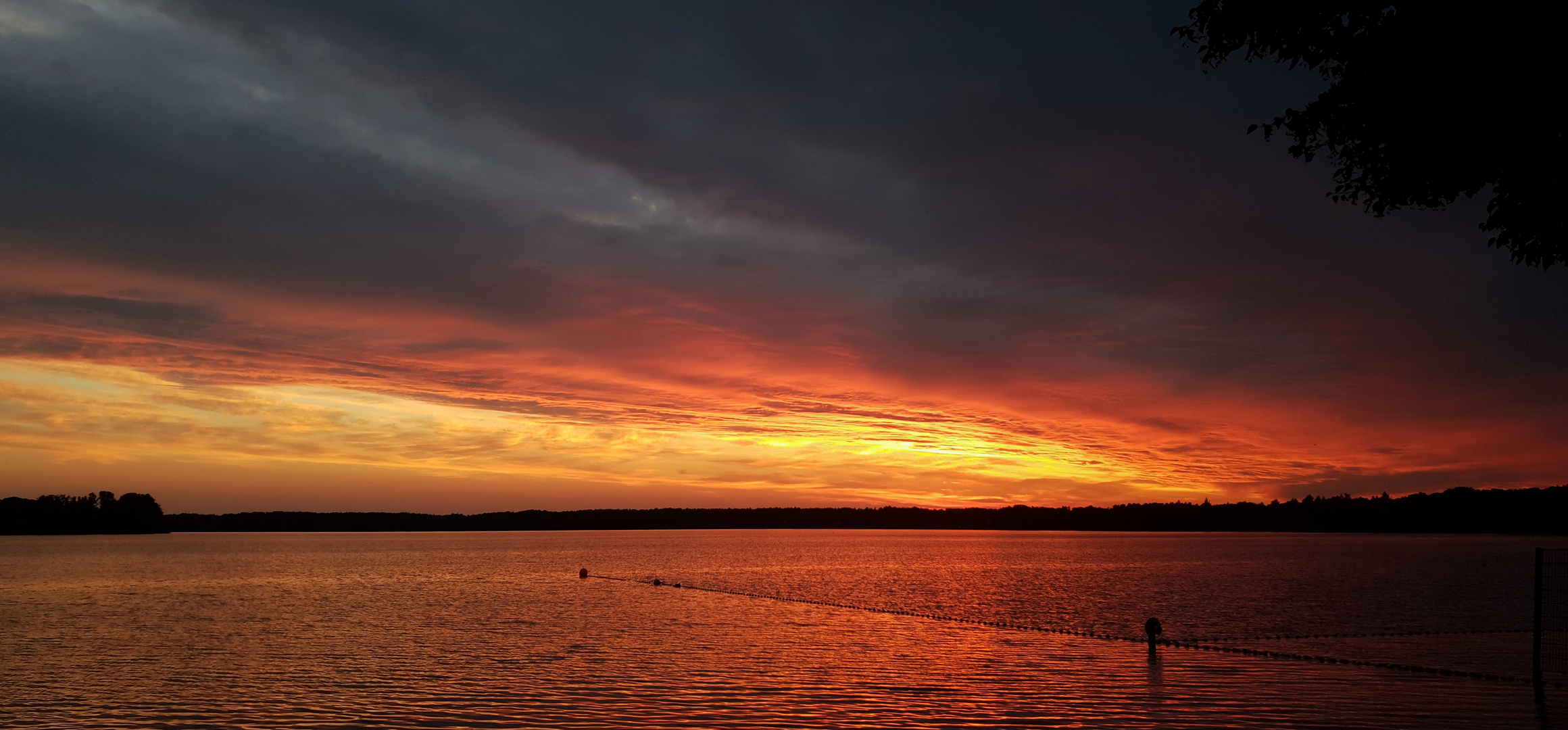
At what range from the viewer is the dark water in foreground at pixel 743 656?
23.2 meters

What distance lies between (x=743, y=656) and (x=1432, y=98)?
25.8m

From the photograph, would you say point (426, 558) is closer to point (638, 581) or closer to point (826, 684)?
point (638, 581)

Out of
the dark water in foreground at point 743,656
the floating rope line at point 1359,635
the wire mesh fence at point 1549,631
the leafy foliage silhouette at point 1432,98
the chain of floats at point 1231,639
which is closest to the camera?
the leafy foliage silhouette at point 1432,98

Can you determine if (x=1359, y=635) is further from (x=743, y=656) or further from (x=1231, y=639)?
(x=743, y=656)

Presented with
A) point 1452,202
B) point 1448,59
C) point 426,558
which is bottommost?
point 426,558

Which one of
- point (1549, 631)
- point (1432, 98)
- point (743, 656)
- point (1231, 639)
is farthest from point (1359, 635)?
point (1432, 98)

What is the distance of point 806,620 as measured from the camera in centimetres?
4678

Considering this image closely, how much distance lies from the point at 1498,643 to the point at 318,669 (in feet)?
125

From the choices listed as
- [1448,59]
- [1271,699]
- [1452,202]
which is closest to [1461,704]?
[1271,699]

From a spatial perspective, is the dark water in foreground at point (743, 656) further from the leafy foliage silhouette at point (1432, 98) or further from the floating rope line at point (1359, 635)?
the leafy foliage silhouette at point (1432, 98)

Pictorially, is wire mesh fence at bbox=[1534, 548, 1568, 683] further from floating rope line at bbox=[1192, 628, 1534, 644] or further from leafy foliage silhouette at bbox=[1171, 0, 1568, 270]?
leafy foliage silhouette at bbox=[1171, 0, 1568, 270]

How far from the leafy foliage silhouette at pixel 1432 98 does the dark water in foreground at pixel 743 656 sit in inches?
449

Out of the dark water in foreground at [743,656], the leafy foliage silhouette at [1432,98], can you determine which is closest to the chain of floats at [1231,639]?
the dark water in foreground at [743,656]

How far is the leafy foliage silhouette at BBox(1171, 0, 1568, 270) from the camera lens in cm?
1336
